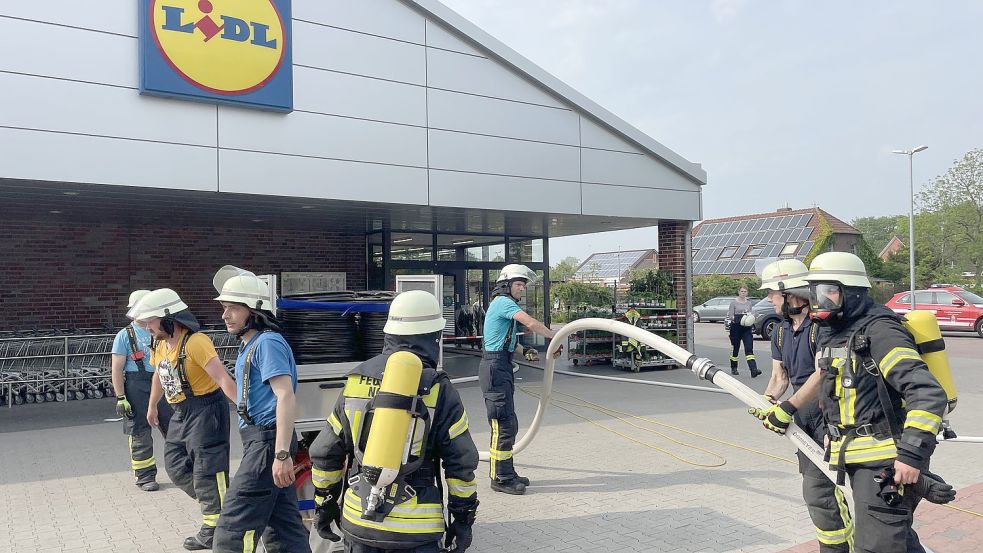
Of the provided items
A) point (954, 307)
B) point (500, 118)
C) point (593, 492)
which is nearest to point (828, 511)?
point (593, 492)

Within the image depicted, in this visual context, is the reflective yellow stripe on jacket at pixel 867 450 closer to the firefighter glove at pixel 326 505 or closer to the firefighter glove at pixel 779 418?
the firefighter glove at pixel 779 418

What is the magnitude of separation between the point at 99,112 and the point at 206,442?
6031mm

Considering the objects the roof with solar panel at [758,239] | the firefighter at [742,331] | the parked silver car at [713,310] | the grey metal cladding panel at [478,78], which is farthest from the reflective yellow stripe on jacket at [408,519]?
the roof with solar panel at [758,239]

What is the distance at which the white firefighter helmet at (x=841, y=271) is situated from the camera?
12.0ft

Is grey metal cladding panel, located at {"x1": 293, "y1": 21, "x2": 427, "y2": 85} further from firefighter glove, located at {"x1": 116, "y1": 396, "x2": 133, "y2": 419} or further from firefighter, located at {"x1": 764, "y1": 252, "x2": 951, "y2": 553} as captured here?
firefighter, located at {"x1": 764, "y1": 252, "x2": 951, "y2": 553}

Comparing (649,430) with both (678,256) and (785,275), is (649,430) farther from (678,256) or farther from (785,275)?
(678,256)

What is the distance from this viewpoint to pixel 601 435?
834 centimetres

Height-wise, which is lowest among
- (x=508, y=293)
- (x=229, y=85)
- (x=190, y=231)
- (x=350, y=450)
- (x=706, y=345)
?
(x=706, y=345)

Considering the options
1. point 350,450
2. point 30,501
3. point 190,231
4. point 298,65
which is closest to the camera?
point 350,450

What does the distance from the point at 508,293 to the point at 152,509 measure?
349 centimetres

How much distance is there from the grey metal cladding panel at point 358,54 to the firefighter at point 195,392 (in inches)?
256

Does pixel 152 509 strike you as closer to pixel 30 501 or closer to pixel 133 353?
pixel 30 501

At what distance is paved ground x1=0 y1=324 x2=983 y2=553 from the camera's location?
4949 mm

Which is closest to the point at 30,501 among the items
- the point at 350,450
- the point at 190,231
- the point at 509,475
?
the point at 509,475
